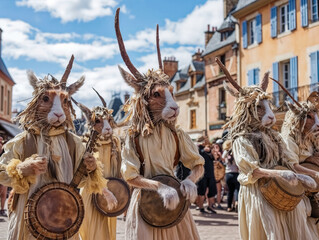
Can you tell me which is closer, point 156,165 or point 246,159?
point 156,165

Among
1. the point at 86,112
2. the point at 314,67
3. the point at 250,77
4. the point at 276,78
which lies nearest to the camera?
the point at 86,112

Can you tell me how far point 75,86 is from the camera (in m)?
5.12

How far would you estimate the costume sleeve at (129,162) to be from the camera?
13.6ft

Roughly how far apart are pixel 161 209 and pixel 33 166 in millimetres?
1242

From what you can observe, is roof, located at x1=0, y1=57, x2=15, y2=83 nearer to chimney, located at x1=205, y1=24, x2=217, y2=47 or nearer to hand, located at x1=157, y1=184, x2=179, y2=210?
chimney, located at x1=205, y1=24, x2=217, y2=47

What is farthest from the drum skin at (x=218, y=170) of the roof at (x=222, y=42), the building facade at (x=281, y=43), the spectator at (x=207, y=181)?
the roof at (x=222, y=42)

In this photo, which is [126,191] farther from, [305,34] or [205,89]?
[205,89]

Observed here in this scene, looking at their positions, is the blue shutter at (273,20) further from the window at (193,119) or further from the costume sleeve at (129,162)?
the costume sleeve at (129,162)

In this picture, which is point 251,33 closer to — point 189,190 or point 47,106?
point 47,106

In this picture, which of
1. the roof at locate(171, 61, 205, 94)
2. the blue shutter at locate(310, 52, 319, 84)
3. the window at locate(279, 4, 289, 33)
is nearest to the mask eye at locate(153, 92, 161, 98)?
the blue shutter at locate(310, 52, 319, 84)

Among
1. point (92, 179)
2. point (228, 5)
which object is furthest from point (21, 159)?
point (228, 5)

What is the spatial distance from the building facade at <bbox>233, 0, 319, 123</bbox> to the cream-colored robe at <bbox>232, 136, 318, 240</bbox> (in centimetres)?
1401

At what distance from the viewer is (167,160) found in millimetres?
4324

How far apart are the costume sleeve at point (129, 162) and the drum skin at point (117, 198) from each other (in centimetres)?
228
